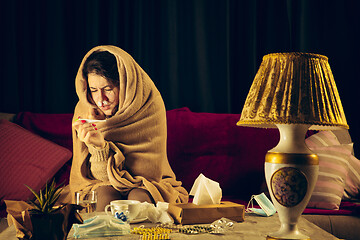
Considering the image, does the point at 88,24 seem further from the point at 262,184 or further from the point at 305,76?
the point at 305,76

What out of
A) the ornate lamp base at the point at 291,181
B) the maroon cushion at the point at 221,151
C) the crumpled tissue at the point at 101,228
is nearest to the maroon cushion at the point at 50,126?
the maroon cushion at the point at 221,151

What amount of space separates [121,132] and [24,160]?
579 millimetres

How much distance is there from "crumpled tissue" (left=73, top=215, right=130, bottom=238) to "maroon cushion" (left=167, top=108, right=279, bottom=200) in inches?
44.6

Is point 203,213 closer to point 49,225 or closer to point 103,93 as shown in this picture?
point 49,225

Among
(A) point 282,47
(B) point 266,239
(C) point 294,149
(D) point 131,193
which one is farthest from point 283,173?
(A) point 282,47

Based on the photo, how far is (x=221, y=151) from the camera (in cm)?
226

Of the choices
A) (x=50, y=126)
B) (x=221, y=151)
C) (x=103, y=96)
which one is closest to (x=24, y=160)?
(x=50, y=126)

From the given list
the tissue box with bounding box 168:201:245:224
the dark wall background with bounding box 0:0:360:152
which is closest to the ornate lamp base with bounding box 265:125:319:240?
the tissue box with bounding box 168:201:245:224

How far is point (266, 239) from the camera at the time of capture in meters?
1.02

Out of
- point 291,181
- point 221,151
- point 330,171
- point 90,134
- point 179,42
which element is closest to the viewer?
point 291,181

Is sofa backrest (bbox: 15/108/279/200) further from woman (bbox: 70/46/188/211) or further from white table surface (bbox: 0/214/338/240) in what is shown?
white table surface (bbox: 0/214/338/240)

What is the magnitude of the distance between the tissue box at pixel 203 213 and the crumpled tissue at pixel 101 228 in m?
0.19

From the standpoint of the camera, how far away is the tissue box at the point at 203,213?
3.95 feet

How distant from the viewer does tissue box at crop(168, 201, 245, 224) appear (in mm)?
1203
